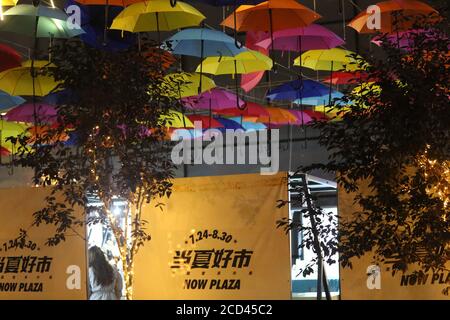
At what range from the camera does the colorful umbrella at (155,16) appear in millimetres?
5719

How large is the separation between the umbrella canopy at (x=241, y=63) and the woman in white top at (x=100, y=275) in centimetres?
225

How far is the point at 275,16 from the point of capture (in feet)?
19.6

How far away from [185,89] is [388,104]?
3.00m

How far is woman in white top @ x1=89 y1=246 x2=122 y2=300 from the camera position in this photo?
7.63 m

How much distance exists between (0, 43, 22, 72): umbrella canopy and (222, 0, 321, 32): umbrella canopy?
2171 millimetres

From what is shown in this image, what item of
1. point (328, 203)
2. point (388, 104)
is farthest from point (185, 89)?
point (328, 203)

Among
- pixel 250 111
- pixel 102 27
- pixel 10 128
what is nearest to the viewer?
pixel 102 27

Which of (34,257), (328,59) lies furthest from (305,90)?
(34,257)

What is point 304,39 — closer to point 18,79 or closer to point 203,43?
point 203,43

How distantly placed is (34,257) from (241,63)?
2.90 meters

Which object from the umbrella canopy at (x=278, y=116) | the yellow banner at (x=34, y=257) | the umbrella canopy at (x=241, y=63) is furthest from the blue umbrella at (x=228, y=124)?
the yellow banner at (x=34, y=257)

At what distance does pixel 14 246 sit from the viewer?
25.0 ft

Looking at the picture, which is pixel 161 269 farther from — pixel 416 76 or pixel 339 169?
pixel 416 76

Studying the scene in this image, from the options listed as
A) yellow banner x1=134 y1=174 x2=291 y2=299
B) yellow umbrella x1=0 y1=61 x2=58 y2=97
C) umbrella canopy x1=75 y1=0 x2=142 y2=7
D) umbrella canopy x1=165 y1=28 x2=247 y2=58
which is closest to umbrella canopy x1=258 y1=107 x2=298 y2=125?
yellow banner x1=134 y1=174 x2=291 y2=299
